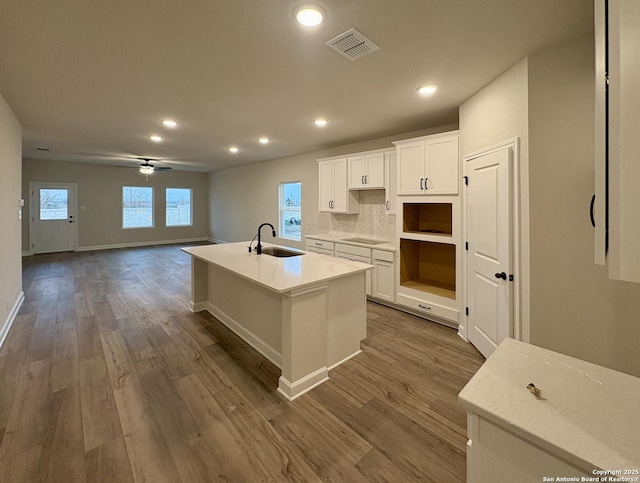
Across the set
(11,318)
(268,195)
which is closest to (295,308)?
(11,318)

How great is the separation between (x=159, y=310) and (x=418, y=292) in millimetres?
3526

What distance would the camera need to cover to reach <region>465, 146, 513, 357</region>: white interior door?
242cm

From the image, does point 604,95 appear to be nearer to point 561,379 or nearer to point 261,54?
point 561,379

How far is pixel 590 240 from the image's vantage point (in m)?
2.01

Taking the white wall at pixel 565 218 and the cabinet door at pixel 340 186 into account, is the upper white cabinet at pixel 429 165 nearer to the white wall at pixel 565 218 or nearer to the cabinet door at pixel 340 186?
the white wall at pixel 565 218

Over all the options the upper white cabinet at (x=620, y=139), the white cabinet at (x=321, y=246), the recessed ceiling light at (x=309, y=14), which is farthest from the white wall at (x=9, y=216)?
the upper white cabinet at (x=620, y=139)

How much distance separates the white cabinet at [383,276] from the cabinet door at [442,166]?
1.06 m

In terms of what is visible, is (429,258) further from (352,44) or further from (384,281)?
(352,44)

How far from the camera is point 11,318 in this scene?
11.3 ft

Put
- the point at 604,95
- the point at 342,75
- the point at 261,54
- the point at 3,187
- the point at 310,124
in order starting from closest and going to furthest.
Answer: the point at 604,95 < the point at 261,54 < the point at 342,75 < the point at 3,187 < the point at 310,124

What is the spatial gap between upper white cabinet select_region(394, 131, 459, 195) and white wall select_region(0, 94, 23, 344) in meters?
4.59

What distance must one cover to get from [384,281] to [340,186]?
1888mm

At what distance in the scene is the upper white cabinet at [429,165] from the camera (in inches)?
133

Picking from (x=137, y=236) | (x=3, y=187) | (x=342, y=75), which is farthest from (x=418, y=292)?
(x=137, y=236)
